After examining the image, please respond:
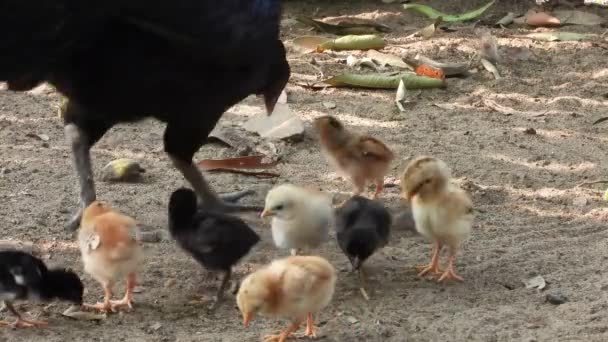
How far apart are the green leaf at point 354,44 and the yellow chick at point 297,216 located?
280 centimetres

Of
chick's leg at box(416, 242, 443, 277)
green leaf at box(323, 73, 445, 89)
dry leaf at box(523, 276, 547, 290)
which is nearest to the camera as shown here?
dry leaf at box(523, 276, 547, 290)

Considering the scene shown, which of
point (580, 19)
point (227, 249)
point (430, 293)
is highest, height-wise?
point (227, 249)

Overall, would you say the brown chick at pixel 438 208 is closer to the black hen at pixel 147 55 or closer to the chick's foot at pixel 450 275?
the chick's foot at pixel 450 275

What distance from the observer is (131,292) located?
3545 mm

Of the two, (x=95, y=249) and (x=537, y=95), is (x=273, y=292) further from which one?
(x=537, y=95)

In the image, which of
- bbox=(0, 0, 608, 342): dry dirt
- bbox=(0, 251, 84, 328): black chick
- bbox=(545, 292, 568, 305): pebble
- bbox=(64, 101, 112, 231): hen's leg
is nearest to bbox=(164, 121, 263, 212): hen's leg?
bbox=(0, 0, 608, 342): dry dirt

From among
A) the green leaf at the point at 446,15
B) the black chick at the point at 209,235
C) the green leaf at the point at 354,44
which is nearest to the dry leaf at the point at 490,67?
the green leaf at the point at 354,44

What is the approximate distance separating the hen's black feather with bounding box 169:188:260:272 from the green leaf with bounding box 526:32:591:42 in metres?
3.64

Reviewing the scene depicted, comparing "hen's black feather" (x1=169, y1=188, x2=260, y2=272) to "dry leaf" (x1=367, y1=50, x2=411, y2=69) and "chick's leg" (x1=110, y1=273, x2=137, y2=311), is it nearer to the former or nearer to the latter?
"chick's leg" (x1=110, y1=273, x2=137, y2=311)

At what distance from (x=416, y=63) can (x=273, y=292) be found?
3.24m

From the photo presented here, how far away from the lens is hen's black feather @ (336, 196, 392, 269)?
11.6 feet

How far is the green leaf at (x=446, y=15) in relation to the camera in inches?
273

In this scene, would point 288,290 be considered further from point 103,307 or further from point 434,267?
point 434,267

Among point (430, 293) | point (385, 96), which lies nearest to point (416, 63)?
point (385, 96)
